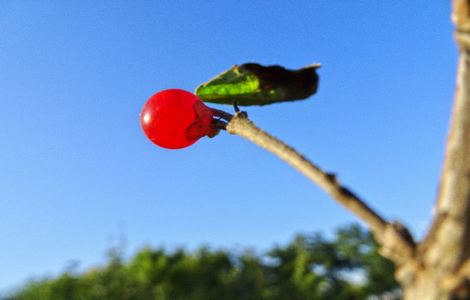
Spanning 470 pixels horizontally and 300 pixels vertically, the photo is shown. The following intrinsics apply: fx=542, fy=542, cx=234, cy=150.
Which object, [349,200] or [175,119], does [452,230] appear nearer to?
[349,200]

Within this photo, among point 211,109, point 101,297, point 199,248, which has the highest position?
point 199,248

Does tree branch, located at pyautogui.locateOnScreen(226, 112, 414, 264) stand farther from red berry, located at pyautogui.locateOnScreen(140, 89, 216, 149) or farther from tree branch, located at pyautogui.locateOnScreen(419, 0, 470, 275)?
red berry, located at pyautogui.locateOnScreen(140, 89, 216, 149)

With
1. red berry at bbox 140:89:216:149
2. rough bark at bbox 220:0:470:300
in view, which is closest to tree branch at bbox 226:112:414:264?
rough bark at bbox 220:0:470:300

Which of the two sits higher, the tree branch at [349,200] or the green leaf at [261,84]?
the green leaf at [261,84]

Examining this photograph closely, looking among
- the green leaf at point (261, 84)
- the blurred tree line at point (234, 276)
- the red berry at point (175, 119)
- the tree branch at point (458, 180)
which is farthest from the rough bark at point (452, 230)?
the blurred tree line at point (234, 276)

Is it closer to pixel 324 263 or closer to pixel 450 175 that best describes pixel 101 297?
pixel 324 263

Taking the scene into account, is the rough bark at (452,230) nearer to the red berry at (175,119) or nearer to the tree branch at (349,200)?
the tree branch at (349,200)

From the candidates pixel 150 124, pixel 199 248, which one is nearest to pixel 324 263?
pixel 199 248
